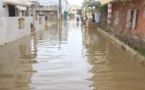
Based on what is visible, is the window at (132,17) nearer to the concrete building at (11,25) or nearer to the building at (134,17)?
the building at (134,17)

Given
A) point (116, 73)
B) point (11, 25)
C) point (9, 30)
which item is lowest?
point (116, 73)

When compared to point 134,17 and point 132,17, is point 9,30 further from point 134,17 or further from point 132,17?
point 132,17

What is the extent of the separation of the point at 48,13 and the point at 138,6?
40.8 m

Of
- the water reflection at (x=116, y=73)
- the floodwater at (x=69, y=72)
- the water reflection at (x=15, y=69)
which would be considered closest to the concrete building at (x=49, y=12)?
the water reflection at (x=15, y=69)

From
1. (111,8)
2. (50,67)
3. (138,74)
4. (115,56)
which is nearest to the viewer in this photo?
(138,74)

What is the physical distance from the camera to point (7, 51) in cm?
1162

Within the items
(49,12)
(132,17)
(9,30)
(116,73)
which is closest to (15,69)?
(116,73)

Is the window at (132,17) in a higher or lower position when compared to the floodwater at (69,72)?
higher

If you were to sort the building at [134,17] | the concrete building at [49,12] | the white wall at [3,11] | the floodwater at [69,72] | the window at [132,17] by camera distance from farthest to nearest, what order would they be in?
1. the concrete building at [49,12]
2. the white wall at [3,11]
3. the window at [132,17]
4. the building at [134,17]
5. the floodwater at [69,72]

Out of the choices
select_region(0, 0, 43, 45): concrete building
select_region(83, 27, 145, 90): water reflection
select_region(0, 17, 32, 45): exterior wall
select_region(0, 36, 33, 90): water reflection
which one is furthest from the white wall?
select_region(83, 27, 145, 90): water reflection

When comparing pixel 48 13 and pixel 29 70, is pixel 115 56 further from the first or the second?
pixel 48 13

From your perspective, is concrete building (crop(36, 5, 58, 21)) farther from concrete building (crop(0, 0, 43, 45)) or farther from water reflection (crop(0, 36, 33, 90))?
water reflection (crop(0, 36, 33, 90))

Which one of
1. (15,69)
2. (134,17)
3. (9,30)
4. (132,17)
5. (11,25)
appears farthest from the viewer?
(132,17)

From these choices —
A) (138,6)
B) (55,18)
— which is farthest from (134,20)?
(55,18)
